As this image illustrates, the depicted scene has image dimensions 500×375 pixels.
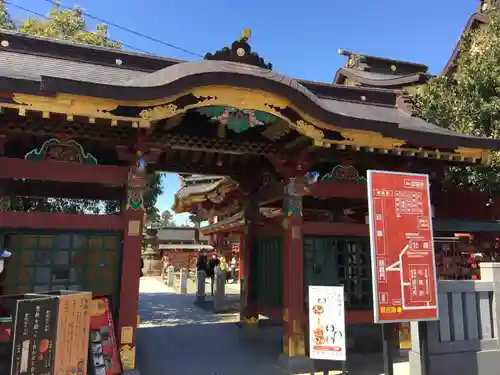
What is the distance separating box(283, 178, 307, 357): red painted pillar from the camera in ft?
23.7

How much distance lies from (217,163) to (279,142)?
7.37ft

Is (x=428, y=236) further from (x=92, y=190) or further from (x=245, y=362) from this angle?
(x=92, y=190)

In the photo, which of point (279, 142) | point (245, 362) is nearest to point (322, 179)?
point (279, 142)

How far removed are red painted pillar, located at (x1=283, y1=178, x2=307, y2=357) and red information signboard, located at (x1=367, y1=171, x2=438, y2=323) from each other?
2.29m

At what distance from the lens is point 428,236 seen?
5.63 m

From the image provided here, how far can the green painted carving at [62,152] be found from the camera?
6.33 meters

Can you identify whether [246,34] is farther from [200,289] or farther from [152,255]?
[152,255]

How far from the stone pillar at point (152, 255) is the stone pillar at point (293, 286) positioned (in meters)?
37.5

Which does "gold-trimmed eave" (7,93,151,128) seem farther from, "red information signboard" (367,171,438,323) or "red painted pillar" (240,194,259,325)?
"red painted pillar" (240,194,259,325)

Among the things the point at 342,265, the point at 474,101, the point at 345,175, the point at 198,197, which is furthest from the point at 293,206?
the point at 198,197

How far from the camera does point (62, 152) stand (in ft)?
21.5

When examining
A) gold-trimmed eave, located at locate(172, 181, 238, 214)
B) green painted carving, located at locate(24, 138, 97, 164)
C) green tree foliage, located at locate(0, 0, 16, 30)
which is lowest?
green painted carving, located at locate(24, 138, 97, 164)

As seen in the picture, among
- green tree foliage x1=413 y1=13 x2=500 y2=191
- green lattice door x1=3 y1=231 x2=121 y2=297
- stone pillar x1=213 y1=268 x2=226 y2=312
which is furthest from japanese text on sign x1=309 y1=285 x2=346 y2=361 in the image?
stone pillar x1=213 y1=268 x2=226 y2=312

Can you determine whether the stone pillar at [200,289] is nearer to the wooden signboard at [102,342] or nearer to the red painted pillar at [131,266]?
the red painted pillar at [131,266]
